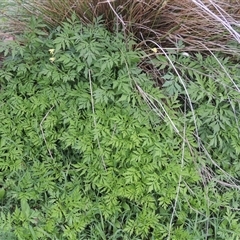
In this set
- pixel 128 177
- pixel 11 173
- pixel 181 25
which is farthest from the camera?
pixel 181 25

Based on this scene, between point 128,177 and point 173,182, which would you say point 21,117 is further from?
point 173,182

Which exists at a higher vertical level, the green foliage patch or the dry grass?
the dry grass

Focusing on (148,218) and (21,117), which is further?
(21,117)

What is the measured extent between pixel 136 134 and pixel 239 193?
2.22 ft

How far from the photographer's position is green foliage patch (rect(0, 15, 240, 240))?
2.10 m

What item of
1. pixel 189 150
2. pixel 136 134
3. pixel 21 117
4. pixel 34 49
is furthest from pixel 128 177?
pixel 34 49

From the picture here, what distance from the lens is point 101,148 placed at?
215 centimetres

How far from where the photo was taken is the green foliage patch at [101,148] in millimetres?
2098

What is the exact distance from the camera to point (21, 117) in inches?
91.0

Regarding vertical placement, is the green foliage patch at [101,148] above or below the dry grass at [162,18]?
below

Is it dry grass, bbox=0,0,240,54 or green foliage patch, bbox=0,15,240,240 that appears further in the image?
dry grass, bbox=0,0,240,54

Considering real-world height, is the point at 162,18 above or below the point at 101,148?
above

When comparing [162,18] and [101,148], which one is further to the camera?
[162,18]

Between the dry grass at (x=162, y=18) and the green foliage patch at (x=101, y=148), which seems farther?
the dry grass at (x=162, y=18)
